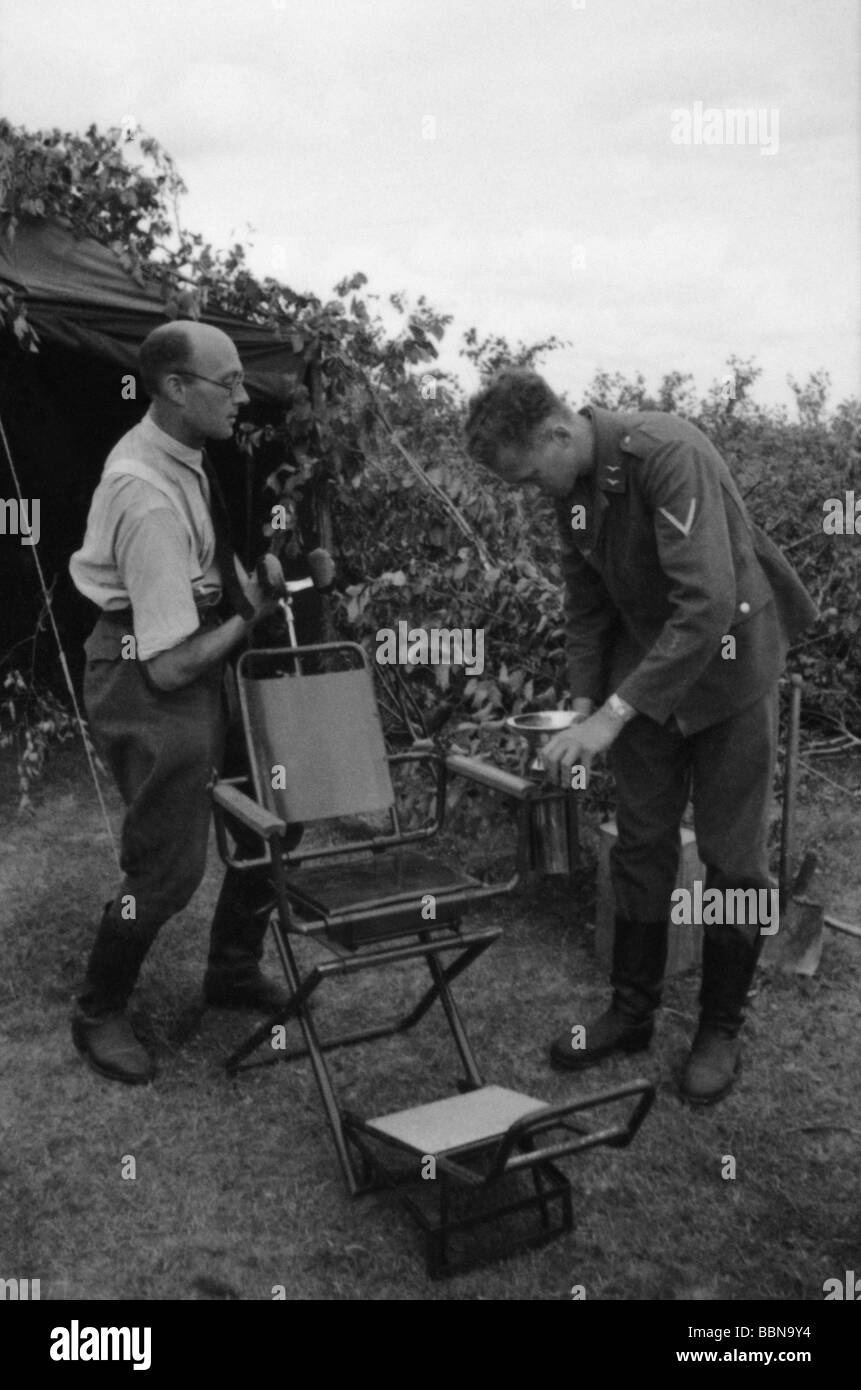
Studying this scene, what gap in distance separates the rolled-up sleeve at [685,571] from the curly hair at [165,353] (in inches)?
43.3

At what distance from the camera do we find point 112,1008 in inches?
129

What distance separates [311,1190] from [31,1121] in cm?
79

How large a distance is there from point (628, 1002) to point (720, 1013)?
247 millimetres

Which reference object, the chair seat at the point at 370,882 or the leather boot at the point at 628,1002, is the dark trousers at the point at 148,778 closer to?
the chair seat at the point at 370,882

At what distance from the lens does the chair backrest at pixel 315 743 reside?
327 cm

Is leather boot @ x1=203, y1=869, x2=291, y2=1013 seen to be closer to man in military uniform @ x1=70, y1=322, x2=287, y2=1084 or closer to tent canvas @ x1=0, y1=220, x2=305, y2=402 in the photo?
man in military uniform @ x1=70, y1=322, x2=287, y2=1084

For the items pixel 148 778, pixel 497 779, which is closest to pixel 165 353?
pixel 148 778

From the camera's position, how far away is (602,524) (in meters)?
3.01

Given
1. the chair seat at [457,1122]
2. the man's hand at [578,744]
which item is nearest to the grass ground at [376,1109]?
the chair seat at [457,1122]

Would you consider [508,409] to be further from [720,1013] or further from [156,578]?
[720,1013]

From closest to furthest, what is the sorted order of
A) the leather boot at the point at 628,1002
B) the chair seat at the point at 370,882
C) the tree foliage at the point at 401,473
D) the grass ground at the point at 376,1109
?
the grass ground at the point at 376,1109 < the chair seat at the point at 370,882 < the leather boot at the point at 628,1002 < the tree foliage at the point at 401,473

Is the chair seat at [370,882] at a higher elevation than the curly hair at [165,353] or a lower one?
lower

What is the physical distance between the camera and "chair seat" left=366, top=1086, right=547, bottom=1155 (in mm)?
2471
